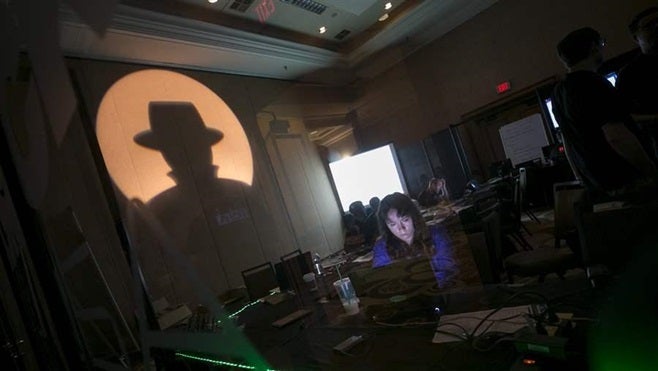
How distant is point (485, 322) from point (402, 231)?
5.26ft

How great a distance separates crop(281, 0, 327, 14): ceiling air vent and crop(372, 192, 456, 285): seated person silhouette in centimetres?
133

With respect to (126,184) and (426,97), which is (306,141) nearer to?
(126,184)

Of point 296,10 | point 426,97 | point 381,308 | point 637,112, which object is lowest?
point 381,308

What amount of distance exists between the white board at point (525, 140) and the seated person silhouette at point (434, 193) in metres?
1.10

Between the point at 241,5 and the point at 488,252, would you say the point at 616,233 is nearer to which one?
the point at 488,252

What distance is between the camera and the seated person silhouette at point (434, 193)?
9.52 ft

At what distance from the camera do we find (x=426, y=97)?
3730 millimetres

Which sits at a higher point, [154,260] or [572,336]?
[154,260]

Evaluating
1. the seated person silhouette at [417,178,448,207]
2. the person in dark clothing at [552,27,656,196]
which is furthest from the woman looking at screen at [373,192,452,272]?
the person in dark clothing at [552,27,656,196]

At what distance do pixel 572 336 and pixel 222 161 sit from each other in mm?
1690

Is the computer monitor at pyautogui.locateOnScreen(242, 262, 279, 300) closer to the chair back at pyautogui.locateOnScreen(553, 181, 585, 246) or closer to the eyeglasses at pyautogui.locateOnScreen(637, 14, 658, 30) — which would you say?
the chair back at pyautogui.locateOnScreen(553, 181, 585, 246)

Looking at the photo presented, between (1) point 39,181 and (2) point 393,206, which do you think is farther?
(2) point 393,206

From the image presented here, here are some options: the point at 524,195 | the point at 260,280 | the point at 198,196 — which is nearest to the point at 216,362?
the point at 260,280

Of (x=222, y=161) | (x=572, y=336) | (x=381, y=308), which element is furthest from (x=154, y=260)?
(x=572, y=336)
